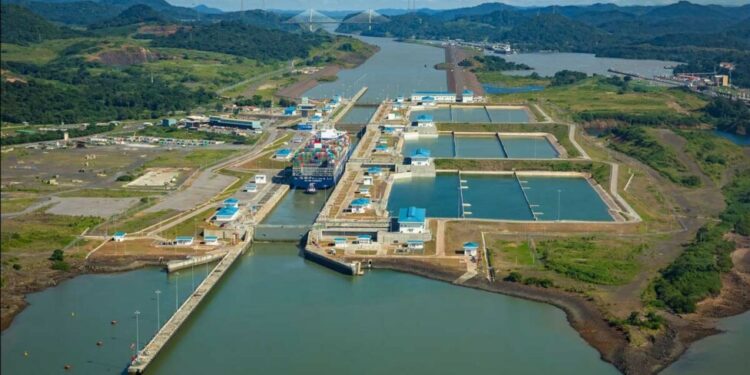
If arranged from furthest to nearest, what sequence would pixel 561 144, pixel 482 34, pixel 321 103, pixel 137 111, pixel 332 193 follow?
pixel 482 34 < pixel 321 103 < pixel 137 111 < pixel 561 144 < pixel 332 193

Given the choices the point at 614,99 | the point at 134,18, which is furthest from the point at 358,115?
the point at 134,18

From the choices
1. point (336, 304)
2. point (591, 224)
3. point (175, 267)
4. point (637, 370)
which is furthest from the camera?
point (591, 224)

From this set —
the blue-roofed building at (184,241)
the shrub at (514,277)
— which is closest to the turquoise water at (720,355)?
the shrub at (514,277)

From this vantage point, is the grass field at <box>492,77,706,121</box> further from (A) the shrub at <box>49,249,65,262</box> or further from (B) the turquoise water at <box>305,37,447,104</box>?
(A) the shrub at <box>49,249,65,262</box>

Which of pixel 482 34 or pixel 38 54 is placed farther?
pixel 482 34

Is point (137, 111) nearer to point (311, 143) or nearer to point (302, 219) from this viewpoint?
point (311, 143)

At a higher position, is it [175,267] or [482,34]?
[482,34]

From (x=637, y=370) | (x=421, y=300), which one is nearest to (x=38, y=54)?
(x=421, y=300)
